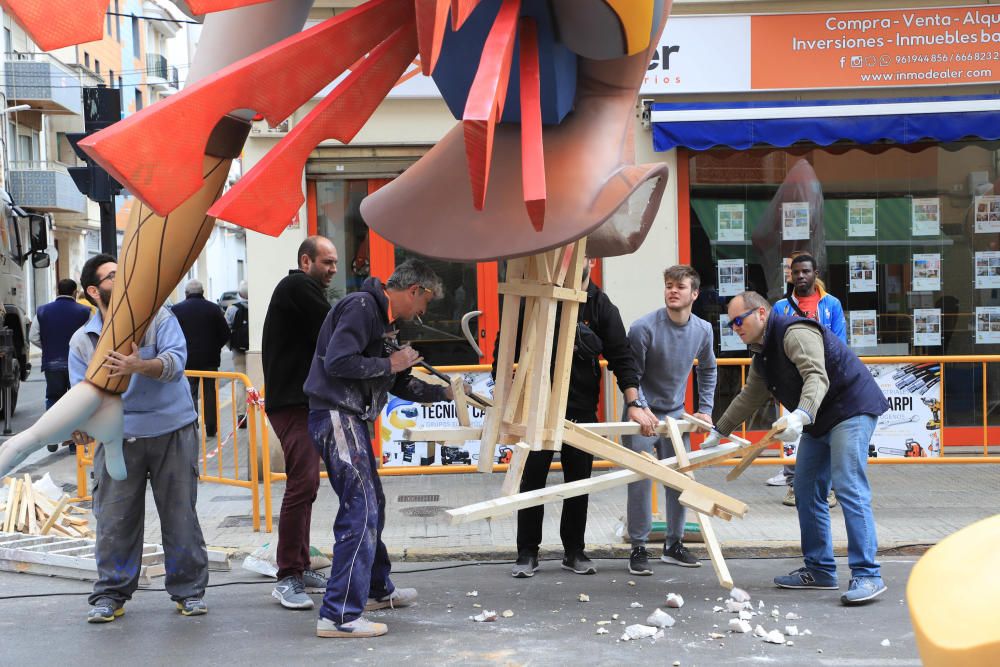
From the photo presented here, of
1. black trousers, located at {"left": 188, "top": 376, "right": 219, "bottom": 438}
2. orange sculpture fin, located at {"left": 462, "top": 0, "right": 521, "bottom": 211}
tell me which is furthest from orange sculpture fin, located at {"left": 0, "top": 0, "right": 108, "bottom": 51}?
black trousers, located at {"left": 188, "top": 376, "right": 219, "bottom": 438}

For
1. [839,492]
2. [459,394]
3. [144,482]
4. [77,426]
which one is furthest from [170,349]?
[839,492]

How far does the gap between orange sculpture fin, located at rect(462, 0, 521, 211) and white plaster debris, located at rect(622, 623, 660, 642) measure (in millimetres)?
2783

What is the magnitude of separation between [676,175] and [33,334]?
A: 8.50 metres

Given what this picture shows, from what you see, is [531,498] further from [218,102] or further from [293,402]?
[218,102]

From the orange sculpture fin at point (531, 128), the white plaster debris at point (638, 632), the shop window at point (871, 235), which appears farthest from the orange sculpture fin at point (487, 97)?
the shop window at point (871, 235)

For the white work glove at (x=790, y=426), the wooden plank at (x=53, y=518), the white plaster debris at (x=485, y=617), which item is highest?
the white work glove at (x=790, y=426)

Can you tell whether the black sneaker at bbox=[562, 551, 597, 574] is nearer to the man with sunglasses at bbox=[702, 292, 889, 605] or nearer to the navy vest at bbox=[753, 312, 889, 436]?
the man with sunglasses at bbox=[702, 292, 889, 605]

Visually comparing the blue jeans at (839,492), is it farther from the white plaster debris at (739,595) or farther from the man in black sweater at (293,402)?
the man in black sweater at (293,402)

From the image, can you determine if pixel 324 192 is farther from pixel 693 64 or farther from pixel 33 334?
pixel 33 334

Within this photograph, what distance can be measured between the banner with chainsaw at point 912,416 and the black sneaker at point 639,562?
340cm

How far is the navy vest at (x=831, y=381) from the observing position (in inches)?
256

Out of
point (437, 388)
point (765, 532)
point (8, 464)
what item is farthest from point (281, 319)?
point (765, 532)

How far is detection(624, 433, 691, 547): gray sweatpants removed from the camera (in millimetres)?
7223

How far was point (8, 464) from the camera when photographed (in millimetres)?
4645
